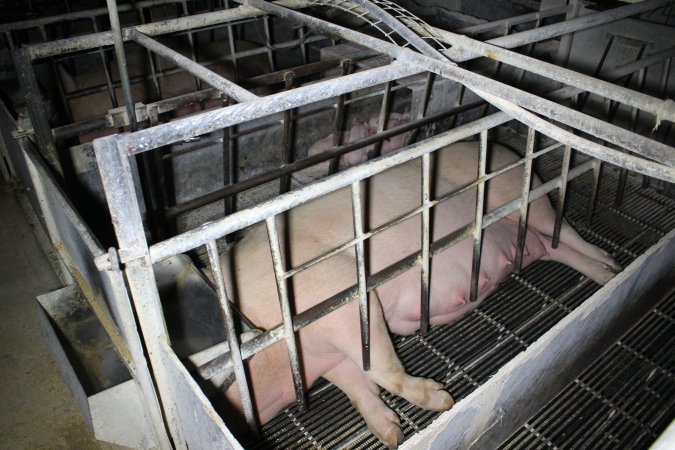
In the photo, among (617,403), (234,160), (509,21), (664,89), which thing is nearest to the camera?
(617,403)

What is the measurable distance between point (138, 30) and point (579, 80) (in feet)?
6.59

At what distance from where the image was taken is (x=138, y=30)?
2633 mm

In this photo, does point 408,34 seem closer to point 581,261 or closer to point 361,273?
point 361,273

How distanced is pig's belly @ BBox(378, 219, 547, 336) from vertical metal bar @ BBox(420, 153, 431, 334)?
0.16ft

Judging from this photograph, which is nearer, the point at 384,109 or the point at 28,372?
the point at 28,372

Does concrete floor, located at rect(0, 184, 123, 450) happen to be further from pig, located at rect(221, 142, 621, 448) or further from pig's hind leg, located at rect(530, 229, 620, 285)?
pig's hind leg, located at rect(530, 229, 620, 285)

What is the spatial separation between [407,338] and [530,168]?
40.6 inches

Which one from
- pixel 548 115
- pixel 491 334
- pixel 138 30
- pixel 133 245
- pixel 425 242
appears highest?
pixel 138 30

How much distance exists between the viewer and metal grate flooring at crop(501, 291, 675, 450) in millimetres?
2338

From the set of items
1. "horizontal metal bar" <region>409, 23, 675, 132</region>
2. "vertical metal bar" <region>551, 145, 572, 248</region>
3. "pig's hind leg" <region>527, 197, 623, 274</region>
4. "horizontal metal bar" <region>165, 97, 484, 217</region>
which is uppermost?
"horizontal metal bar" <region>409, 23, 675, 132</region>

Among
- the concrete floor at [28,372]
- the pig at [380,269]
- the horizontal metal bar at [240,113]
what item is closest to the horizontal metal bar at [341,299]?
the pig at [380,269]

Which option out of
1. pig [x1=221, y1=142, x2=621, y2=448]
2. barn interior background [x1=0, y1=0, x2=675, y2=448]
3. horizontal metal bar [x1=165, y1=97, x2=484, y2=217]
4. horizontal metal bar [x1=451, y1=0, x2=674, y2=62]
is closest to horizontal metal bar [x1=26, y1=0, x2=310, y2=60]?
barn interior background [x1=0, y1=0, x2=675, y2=448]

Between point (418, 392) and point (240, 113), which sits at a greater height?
point (240, 113)

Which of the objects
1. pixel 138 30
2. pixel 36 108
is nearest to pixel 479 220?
pixel 138 30
